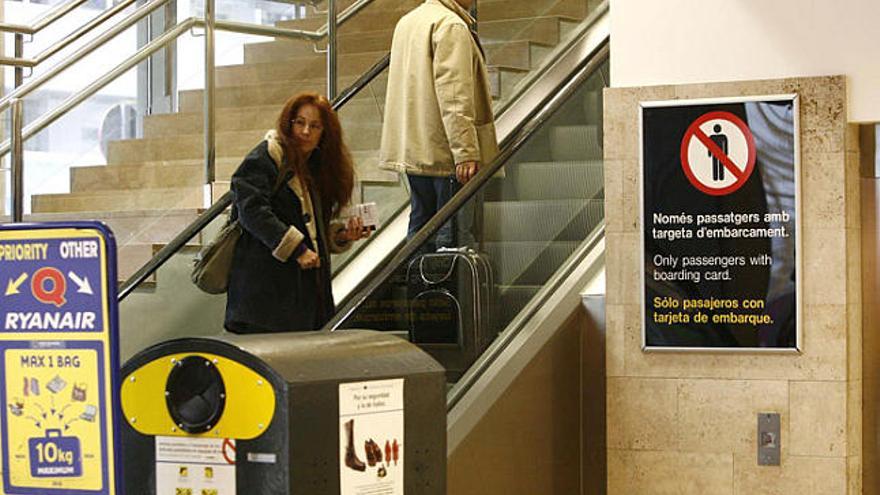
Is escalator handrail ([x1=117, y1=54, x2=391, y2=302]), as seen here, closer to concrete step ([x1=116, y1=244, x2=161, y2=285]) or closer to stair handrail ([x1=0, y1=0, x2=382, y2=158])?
concrete step ([x1=116, y1=244, x2=161, y2=285])

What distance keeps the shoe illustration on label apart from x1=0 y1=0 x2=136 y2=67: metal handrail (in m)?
4.60

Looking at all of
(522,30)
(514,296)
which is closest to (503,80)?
(522,30)

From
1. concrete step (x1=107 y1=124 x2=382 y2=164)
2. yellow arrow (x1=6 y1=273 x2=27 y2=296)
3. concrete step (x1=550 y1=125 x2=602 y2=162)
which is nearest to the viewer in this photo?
yellow arrow (x1=6 y1=273 x2=27 y2=296)

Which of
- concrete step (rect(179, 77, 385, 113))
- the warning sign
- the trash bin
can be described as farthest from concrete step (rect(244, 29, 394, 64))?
→ the warning sign

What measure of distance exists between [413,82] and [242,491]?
326 centimetres

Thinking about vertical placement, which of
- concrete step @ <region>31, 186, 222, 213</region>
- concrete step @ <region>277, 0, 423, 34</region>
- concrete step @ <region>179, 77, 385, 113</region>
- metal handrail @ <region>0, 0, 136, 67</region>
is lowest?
concrete step @ <region>31, 186, 222, 213</region>

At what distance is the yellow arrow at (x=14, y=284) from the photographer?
3.26 m

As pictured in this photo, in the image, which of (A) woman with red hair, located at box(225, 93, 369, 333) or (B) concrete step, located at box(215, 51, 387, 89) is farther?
(B) concrete step, located at box(215, 51, 387, 89)

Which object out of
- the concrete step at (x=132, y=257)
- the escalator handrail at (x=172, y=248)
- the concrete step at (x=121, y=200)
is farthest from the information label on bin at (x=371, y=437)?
the concrete step at (x=121, y=200)

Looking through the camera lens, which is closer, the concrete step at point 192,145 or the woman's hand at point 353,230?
the woman's hand at point 353,230

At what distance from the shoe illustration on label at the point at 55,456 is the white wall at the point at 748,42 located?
304cm

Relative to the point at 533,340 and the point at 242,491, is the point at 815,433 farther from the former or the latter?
the point at 242,491

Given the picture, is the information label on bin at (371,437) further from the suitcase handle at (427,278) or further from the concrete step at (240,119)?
the concrete step at (240,119)

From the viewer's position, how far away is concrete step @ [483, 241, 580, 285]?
5.86m
